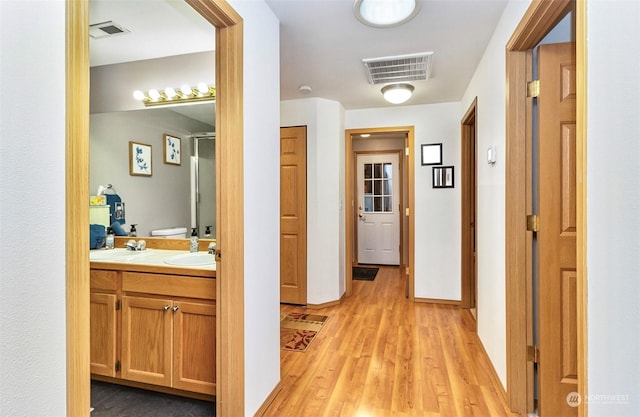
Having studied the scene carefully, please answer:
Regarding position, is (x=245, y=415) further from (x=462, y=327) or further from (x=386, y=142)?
(x=386, y=142)

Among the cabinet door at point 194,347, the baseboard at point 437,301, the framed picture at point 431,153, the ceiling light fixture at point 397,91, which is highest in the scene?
the ceiling light fixture at point 397,91

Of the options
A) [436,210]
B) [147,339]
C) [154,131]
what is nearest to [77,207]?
[147,339]

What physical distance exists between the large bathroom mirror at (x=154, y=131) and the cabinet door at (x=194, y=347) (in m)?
0.70

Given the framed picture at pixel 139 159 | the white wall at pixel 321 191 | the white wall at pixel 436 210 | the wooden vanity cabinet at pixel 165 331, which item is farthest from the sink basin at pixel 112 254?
→ the white wall at pixel 436 210

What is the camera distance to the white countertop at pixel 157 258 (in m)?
1.88

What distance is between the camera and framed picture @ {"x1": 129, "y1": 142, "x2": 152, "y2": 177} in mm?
2555

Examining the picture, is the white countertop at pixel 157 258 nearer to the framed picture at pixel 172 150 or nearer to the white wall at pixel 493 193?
the framed picture at pixel 172 150

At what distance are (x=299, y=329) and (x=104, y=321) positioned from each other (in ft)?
5.31

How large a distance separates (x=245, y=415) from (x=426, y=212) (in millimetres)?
2924

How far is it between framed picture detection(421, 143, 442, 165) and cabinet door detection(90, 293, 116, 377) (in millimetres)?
→ 3285

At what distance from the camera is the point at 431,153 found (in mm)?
3807

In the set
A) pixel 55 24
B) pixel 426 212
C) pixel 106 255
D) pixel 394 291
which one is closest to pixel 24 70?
pixel 55 24

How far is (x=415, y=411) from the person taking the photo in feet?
6.01

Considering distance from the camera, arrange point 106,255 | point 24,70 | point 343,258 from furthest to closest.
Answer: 1. point 343,258
2. point 106,255
3. point 24,70
